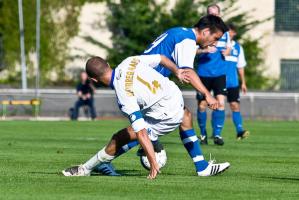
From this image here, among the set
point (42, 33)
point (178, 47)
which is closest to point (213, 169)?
point (178, 47)

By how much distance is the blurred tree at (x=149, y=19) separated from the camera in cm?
4839

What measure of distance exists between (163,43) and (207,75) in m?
6.92

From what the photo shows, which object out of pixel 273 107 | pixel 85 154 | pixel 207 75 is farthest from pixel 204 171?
pixel 273 107

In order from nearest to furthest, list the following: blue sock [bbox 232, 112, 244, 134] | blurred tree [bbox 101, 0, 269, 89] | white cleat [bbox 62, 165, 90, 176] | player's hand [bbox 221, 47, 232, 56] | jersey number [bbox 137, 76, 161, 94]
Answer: jersey number [bbox 137, 76, 161, 94] → white cleat [bbox 62, 165, 90, 176] → player's hand [bbox 221, 47, 232, 56] → blue sock [bbox 232, 112, 244, 134] → blurred tree [bbox 101, 0, 269, 89]

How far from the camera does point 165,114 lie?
37.7 feet

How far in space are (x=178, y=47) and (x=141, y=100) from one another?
1.09 meters

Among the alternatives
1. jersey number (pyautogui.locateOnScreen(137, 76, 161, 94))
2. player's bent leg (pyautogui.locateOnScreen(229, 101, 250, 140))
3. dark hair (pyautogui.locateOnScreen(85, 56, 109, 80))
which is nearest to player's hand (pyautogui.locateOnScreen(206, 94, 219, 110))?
jersey number (pyautogui.locateOnScreen(137, 76, 161, 94))

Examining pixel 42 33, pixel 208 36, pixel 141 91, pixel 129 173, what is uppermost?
pixel 42 33

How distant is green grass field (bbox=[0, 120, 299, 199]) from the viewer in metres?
9.73

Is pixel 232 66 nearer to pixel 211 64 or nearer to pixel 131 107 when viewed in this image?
pixel 211 64

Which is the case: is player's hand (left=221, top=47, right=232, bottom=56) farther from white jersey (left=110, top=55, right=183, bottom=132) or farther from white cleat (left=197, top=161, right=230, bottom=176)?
white jersey (left=110, top=55, right=183, bottom=132)

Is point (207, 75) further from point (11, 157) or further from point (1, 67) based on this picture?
point (1, 67)

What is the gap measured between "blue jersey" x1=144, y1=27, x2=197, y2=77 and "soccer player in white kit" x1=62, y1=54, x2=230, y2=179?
1.08 ft

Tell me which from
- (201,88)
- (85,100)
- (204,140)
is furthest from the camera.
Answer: (85,100)
